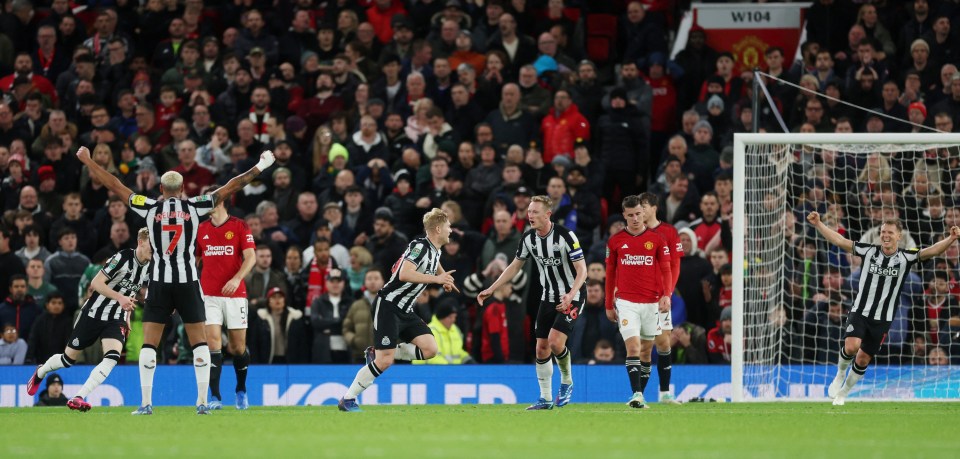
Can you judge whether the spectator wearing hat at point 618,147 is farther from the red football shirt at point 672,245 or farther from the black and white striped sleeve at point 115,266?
the black and white striped sleeve at point 115,266

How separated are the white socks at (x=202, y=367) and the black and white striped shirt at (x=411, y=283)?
69.1 inches

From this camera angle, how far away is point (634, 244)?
14.8 m

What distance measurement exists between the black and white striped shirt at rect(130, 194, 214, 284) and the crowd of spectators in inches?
185

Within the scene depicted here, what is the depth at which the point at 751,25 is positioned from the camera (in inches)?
924

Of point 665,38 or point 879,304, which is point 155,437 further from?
point 665,38

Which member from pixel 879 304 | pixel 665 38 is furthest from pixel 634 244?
pixel 665 38

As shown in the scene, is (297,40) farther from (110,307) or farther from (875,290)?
(875,290)

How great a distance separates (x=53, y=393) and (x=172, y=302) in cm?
505

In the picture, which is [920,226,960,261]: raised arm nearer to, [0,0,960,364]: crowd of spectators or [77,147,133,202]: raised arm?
[0,0,960,364]: crowd of spectators

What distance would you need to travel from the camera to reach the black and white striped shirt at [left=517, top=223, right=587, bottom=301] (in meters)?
14.3

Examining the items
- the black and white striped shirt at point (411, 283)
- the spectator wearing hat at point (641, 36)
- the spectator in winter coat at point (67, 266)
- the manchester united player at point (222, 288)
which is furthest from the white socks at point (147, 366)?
the spectator wearing hat at point (641, 36)

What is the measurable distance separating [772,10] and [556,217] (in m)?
6.59

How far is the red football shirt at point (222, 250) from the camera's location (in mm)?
14867

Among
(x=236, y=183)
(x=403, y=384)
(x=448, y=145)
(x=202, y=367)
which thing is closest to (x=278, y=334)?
(x=403, y=384)
